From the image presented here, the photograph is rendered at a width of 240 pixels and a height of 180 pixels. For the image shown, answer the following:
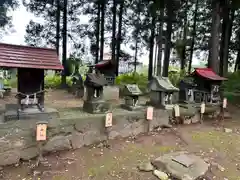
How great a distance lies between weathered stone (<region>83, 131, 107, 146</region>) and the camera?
498 cm

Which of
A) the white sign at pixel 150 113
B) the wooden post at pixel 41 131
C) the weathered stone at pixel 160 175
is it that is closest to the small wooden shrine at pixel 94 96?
the white sign at pixel 150 113

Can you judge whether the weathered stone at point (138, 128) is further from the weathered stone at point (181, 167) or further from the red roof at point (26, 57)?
the red roof at point (26, 57)

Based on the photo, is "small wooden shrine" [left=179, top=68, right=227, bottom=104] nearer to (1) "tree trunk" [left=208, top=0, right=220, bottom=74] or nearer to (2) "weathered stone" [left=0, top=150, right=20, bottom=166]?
(1) "tree trunk" [left=208, top=0, right=220, bottom=74]

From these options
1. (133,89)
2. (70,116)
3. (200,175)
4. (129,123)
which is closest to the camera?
(200,175)

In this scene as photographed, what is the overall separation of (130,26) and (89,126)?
11496 millimetres

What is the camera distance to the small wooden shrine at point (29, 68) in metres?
4.20

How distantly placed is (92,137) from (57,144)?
88 centimetres

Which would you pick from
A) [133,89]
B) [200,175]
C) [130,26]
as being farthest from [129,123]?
[130,26]

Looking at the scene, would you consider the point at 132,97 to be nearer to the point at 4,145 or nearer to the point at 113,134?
the point at 113,134

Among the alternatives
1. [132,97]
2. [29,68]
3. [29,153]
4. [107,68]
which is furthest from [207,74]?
[29,153]

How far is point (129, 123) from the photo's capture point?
18.5 ft

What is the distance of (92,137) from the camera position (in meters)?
5.06

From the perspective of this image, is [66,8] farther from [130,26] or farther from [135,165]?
[135,165]

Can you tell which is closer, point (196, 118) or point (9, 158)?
point (9, 158)
